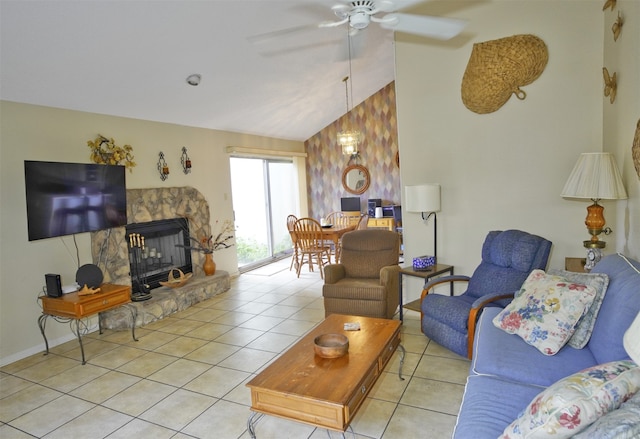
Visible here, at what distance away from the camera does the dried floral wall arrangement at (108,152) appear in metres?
3.97

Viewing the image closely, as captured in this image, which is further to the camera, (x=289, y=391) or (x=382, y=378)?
(x=382, y=378)

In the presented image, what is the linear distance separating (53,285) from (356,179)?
18.0 feet

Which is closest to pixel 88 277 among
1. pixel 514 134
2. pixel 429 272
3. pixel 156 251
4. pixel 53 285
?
pixel 53 285

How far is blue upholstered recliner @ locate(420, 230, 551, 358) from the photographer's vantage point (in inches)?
109

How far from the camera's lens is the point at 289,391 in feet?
6.04

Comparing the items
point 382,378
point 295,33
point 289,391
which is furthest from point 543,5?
point 289,391

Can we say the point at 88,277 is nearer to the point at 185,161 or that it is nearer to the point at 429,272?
the point at 185,161

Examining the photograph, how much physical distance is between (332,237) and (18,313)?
407cm

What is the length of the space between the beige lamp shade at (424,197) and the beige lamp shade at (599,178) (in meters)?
1.14

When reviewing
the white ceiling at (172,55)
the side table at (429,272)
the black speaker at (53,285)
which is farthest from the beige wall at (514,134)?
the black speaker at (53,285)

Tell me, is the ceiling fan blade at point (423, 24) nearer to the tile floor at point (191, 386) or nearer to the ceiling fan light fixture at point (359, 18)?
the ceiling fan light fixture at point (359, 18)

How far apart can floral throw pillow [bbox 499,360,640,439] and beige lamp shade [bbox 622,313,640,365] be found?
7 cm

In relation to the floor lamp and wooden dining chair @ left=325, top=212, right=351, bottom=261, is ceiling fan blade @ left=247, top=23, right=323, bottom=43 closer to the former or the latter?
the floor lamp

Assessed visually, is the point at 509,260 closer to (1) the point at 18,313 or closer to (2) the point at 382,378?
(2) the point at 382,378
